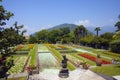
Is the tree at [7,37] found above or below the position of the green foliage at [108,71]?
above

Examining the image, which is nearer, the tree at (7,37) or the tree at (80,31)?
the tree at (7,37)

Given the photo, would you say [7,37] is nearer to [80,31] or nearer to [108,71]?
[108,71]

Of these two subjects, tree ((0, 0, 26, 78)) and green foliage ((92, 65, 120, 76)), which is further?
green foliage ((92, 65, 120, 76))

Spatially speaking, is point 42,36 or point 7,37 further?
point 42,36

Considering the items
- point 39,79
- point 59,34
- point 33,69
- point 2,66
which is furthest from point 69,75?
→ point 59,34

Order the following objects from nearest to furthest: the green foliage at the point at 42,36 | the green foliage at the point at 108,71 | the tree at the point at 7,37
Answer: the tree at the point at 7,37, the green foliage at the point at 108,71, the green foliage at the point at 42,36

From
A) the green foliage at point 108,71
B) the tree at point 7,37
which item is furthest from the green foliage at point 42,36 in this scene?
the tree at point 7,37

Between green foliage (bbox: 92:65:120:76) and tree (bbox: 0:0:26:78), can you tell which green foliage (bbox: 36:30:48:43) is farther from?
tree (bbox: 0:0:26:78)

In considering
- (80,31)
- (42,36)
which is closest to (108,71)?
(80,31)

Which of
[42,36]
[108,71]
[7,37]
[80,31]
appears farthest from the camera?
[42,36]

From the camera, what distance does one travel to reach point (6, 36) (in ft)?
29.5

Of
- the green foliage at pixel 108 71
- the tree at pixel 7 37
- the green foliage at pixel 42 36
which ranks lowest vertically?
the green foliage at pixel 108 71

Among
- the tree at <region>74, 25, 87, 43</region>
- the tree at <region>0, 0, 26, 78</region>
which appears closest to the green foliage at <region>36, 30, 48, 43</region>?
the tree at <region>74, 25, 87, 43</region>

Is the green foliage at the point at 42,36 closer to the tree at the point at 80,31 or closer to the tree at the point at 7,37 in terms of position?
the tree at the point at 80,31
